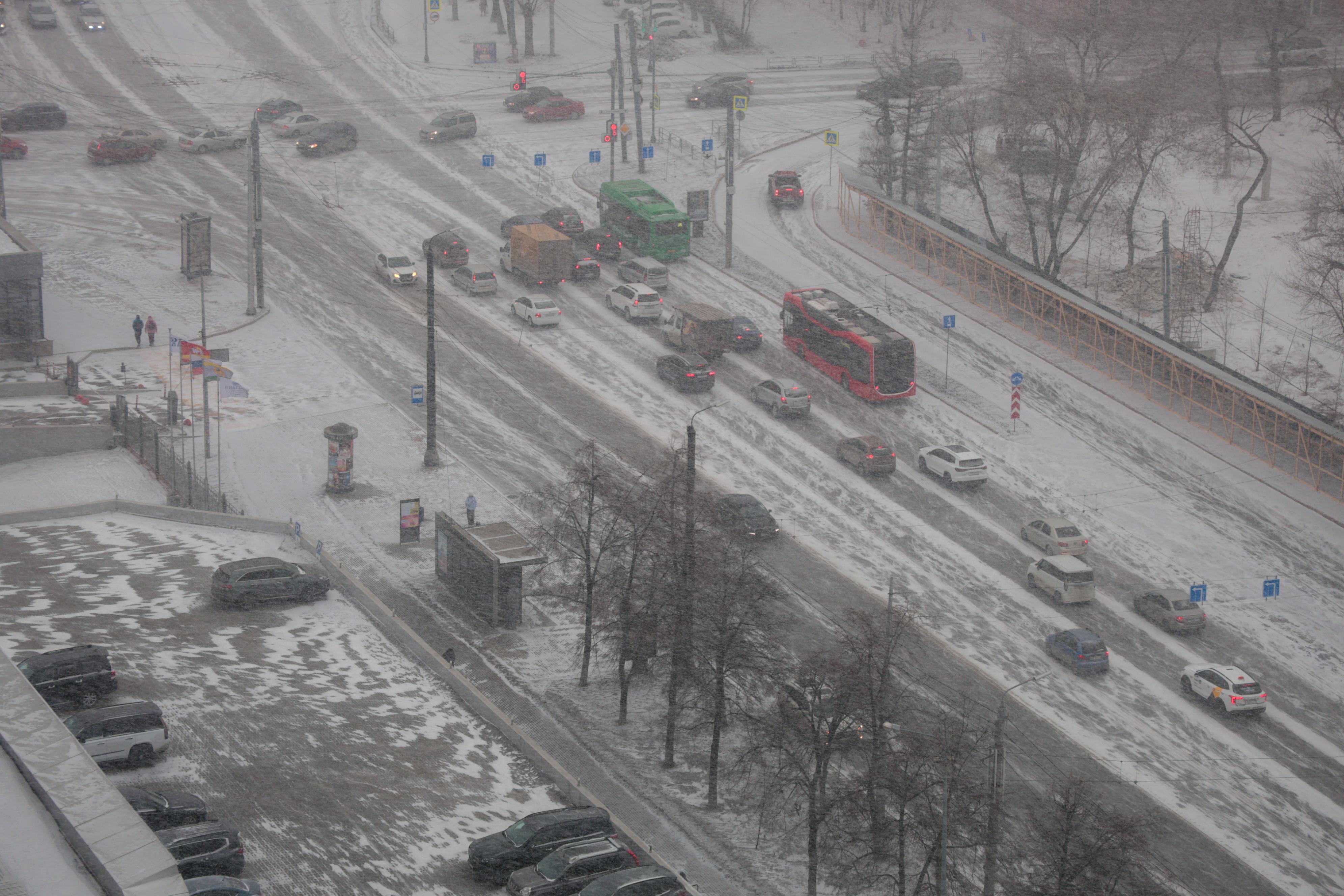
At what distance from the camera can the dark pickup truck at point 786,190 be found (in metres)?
71.9

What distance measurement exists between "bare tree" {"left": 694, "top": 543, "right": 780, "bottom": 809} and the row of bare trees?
5cm

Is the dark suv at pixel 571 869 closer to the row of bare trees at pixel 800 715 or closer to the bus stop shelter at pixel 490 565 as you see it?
the row of bare trees at pixel 800 715

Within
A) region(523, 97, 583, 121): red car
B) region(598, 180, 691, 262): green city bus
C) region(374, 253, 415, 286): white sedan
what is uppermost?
region(523, 97, 583, 121): red car

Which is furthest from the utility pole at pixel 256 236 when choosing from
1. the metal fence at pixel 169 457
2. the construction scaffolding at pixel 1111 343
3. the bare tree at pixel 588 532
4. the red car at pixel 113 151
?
the construction scaffolding at pixel 1111 343

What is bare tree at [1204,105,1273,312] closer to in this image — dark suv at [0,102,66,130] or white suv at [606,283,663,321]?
white suv at [606,283,663,321]

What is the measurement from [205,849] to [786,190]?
52.2 m

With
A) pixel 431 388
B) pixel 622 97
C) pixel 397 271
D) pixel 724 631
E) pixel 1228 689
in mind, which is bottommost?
pixel 1228 689

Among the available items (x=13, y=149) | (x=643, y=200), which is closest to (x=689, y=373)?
(x=643, y=200)

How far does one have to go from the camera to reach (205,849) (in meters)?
25.5

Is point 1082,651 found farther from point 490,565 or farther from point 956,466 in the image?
point 490,565

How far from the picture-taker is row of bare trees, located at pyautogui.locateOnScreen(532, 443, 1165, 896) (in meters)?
28.0

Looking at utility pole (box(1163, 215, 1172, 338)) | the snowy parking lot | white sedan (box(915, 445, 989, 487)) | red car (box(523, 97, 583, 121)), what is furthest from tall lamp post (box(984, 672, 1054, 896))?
red car (box(523, 97, 583, 121))

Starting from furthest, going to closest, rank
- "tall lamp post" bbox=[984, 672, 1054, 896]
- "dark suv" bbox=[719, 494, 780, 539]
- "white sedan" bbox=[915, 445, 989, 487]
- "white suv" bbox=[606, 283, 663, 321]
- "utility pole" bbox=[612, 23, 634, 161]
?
"utility pole" bbox=[612, 23, 634, 161], "white suv" bbox=[606, 283, 663, 321], "white sedan" bbox=[915, 445, 989, 487], "dark suv" bbox=[719, 494, 780, 539], "tall lamp post" bbox=[984, 672, 1054, 896]

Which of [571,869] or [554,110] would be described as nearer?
[571,869]
